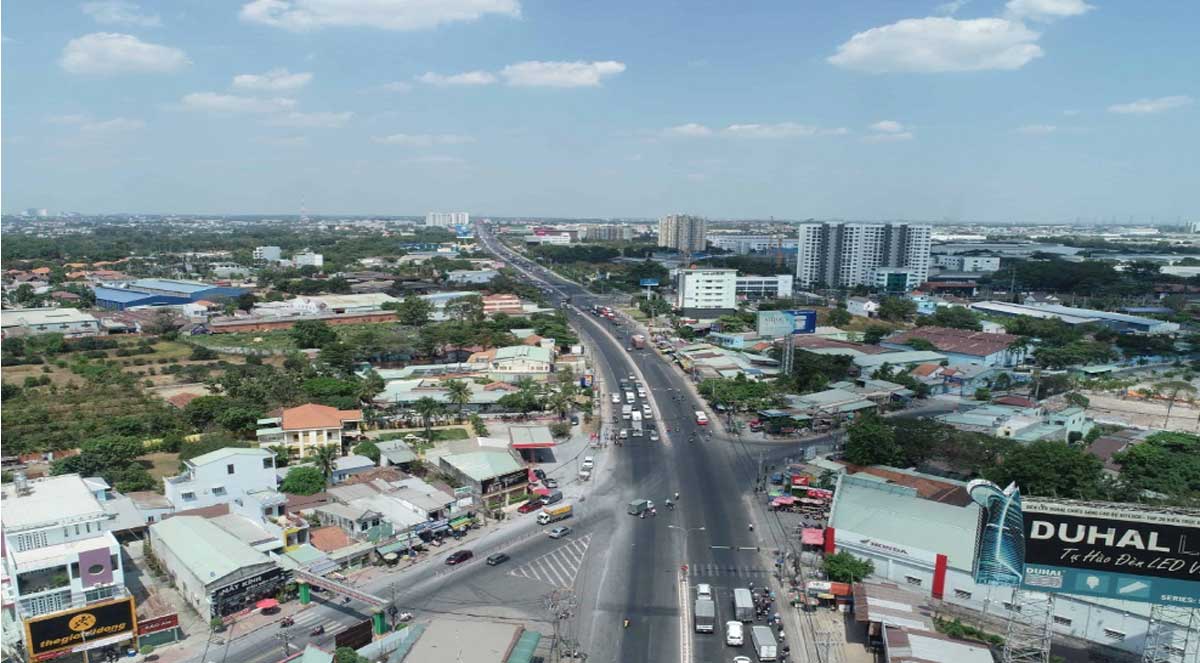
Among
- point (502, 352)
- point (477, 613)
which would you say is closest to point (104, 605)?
point (477, 613)

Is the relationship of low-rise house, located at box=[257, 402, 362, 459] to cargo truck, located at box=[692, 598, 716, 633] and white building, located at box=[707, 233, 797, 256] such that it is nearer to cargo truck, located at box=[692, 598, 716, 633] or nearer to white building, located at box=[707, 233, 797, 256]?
cargo truck, located at box=[692, 598, 716, 633]

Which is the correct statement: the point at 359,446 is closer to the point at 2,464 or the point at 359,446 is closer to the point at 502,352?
the point at 2,464

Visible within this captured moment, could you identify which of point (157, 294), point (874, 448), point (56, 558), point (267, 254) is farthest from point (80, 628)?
point (267, 254)

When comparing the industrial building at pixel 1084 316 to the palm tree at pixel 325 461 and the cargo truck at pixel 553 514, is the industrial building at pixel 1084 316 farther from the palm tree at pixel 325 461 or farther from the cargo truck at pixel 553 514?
the palm tree at pixel 325 461

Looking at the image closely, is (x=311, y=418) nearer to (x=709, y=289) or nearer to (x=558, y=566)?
(x=558, y=566)

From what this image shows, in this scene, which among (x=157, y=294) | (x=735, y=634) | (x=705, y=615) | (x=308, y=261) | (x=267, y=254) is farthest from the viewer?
(x=267, y=254)

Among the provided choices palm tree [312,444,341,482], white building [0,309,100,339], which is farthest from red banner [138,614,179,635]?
white building [0,309,100,339]
